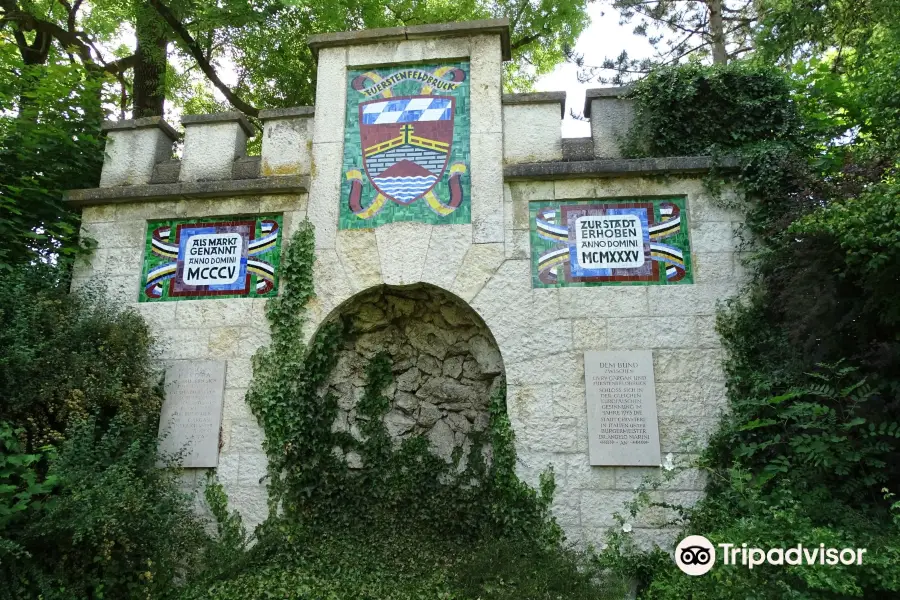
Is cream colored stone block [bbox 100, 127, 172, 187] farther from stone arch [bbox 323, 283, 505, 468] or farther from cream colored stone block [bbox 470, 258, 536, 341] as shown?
cream colored stone block [bbox 470, 258, 536, 341]

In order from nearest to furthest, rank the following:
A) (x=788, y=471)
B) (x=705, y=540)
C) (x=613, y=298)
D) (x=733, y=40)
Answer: (x=705, y=540) < (x=788, y=471) < (x=613, y=298) < (x=733, y=40)

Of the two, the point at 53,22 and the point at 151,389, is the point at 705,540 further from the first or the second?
the point at 53,22

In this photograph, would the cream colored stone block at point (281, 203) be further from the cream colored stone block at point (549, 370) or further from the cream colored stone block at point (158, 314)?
the cream colored stone block at point (549, 370)

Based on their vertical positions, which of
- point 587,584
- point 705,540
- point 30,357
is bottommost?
point 587,584

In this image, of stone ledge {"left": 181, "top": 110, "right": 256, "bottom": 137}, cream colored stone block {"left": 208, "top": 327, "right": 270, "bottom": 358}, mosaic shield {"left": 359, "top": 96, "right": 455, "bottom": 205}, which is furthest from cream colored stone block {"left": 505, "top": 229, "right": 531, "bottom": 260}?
stone ledge {"left": 181, "top": 110, "right": 256, "bottom": 137}

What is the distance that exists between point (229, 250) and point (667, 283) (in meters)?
3.89

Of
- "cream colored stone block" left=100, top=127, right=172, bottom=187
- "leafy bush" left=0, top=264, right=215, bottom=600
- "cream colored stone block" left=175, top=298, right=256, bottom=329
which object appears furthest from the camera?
"cream colored stone block" left=100, top=127, right=172, bottom=187

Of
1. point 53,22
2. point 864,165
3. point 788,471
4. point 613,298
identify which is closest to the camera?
point 788,471

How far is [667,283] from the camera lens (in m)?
5.64

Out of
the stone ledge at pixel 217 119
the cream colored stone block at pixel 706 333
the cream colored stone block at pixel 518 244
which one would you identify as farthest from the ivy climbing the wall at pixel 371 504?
the cream colored stone block at pixel 706 333

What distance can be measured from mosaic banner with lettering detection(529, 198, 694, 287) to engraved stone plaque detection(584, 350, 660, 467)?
2.23ft

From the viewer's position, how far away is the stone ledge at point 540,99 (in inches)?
239

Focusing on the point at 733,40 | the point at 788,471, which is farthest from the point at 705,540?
the point at 733,40

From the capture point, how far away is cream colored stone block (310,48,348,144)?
629 cm
